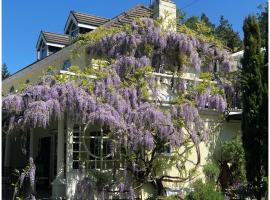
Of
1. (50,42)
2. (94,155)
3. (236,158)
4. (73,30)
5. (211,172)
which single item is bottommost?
(211,172)

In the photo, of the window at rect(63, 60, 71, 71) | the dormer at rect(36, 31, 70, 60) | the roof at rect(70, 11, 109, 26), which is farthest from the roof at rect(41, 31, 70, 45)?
the window at rect(63, 60, 71, 71)

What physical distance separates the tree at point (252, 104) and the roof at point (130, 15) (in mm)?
8583

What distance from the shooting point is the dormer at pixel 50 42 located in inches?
1038

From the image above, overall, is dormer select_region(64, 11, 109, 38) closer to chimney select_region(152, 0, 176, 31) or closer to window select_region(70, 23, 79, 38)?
window select_region(70, 23, 79, 38)

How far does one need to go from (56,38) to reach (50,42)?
577mm

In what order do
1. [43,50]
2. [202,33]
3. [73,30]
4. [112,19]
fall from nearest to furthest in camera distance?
[202,33] < [112,19] < [73,30] < [43,50]

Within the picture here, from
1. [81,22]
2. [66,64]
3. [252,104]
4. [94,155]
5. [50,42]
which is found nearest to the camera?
[252,104]

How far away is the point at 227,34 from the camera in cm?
5869

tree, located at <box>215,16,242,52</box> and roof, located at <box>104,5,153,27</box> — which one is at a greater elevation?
tree, located at <box>215,16,242,52</box>

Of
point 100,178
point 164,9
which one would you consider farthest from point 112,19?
point 100,178

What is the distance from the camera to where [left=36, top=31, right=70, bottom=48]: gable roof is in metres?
26.4

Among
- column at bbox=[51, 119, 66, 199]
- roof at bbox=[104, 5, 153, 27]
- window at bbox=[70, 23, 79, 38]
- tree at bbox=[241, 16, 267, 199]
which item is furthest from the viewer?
window at bbox=[70, 23, 79, 38]

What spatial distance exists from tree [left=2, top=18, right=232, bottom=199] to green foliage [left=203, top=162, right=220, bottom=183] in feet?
1.52

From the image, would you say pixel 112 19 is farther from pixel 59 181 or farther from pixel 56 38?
pixel 59 181
